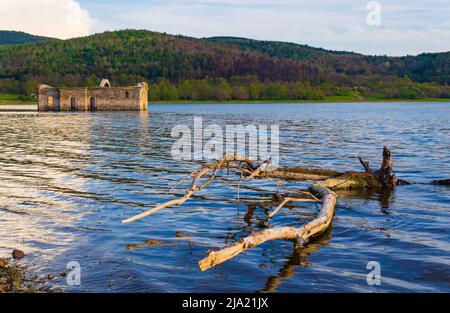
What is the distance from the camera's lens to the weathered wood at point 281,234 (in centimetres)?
992

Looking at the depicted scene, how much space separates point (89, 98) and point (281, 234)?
384 feet

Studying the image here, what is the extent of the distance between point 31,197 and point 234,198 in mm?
7222

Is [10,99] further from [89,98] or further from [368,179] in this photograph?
[368,179]

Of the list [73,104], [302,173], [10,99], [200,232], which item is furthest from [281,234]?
[10,99]

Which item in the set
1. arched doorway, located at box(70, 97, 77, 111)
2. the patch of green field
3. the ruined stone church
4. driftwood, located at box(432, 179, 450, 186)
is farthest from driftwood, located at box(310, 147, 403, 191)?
the patch of green field

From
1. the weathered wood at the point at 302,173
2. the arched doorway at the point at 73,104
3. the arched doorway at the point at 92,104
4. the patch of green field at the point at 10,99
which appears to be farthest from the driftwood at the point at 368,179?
the patch of green field at the point at 10,99

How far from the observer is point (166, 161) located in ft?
102

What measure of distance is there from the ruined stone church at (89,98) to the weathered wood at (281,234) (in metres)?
109

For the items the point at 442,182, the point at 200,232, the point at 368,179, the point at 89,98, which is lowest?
the point at 200,232

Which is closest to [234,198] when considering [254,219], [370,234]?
[254,219]

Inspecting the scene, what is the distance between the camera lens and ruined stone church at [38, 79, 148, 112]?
398 ft

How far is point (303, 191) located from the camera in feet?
56.2

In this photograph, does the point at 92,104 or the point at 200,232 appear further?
the point at 92,104
